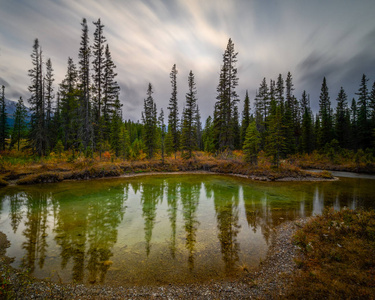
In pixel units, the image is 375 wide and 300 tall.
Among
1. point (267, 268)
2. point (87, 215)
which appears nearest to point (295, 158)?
point (267, 268)

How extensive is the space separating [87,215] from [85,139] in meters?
17.5

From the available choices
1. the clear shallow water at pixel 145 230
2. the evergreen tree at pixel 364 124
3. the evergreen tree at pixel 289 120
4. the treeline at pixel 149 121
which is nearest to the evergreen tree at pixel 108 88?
the treeline at pixel 149 121

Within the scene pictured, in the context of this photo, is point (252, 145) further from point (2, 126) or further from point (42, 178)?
point (2, 126)

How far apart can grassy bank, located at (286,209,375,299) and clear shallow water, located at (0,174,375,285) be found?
176 cm

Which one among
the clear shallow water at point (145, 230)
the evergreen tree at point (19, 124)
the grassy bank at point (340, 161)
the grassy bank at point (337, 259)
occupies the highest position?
the evergreen tree at point (19, 124)

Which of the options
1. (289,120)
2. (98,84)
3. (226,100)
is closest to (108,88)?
(98,84)

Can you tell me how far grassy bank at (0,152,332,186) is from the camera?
70.7ft

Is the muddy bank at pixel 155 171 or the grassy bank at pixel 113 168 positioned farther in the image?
the grassy bank at pixel 113 168

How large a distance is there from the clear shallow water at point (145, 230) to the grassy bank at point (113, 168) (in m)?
5.97

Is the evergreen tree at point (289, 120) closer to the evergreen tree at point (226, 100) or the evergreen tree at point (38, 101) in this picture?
the evergreen tree at point (226, 100)

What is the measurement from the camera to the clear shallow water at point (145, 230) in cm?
588

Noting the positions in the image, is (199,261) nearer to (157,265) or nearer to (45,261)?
(157,265)

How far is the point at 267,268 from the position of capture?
5.77m

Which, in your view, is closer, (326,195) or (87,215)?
(87,215)
